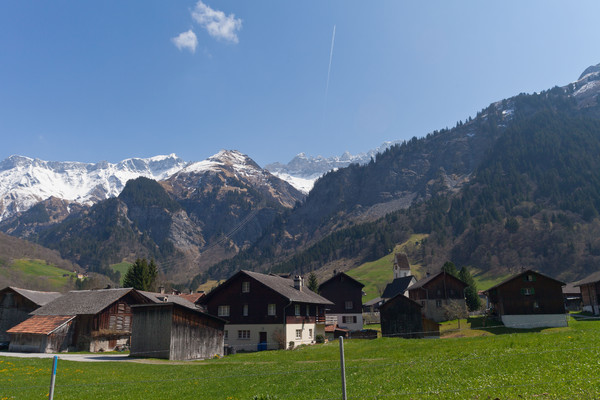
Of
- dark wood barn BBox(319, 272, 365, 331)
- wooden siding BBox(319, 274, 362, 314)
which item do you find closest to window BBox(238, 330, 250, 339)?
dark wood barn BBox(319, 272, 365, 331)

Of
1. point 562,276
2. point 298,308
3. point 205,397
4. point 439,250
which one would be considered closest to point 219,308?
point 298,308

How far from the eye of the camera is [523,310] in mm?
60875

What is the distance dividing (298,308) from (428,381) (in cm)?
3999

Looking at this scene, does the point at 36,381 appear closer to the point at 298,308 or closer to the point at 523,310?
the point at 298,308

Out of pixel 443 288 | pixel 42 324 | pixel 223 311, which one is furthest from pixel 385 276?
pixel 42 324

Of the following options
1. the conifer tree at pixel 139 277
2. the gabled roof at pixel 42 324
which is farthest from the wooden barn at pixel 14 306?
the conifer tree at pixel 139 277

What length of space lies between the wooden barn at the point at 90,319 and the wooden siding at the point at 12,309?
24.7ft

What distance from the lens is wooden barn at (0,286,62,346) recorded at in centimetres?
6259

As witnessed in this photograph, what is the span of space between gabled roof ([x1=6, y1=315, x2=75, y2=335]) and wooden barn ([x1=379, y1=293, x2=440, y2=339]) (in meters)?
42.8

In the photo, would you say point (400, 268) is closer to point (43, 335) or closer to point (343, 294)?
point (343, 294)

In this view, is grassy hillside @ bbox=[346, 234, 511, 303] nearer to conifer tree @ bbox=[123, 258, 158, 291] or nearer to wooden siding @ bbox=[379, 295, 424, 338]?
conifer tree @ bbox=[123, 258, 158, 291]

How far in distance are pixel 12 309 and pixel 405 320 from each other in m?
59.0

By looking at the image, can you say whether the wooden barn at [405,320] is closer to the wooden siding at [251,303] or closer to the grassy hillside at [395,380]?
the wooden siding at [251,303]

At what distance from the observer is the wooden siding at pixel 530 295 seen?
59875 mm
